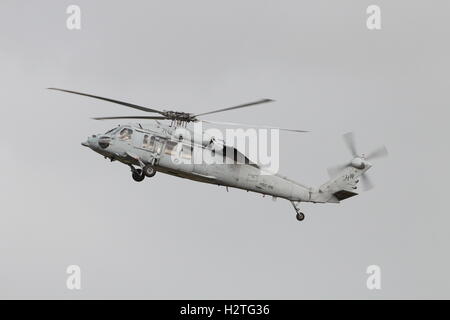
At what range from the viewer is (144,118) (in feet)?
153

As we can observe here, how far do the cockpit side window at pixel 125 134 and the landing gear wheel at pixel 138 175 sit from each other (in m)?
1.90

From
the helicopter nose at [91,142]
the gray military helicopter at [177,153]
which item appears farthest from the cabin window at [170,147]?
the helicopter nose at [91,142]

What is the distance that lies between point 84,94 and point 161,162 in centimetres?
624

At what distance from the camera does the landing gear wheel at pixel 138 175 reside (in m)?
45.7

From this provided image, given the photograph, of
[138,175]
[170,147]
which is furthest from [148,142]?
[138,175]

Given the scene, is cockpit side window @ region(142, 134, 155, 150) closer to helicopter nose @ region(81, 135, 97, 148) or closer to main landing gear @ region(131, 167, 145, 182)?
main landing gear @ region(131, 167, 145, 182)

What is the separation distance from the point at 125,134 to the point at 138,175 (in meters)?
2.37

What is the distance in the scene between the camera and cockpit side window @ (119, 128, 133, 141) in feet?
149

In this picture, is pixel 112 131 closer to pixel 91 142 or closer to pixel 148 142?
pixel 91 142

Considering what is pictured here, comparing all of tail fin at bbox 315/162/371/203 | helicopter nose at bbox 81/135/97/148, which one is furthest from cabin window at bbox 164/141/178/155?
tail fin at bbox 315/162/371/203

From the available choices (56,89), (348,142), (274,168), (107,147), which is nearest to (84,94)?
(56,89)

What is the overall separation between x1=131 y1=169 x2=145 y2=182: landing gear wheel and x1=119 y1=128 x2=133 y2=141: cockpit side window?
1896mm

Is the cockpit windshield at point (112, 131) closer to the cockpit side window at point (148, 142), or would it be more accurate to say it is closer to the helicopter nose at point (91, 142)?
the helicopter nose at point (91, 142)

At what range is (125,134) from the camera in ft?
149
